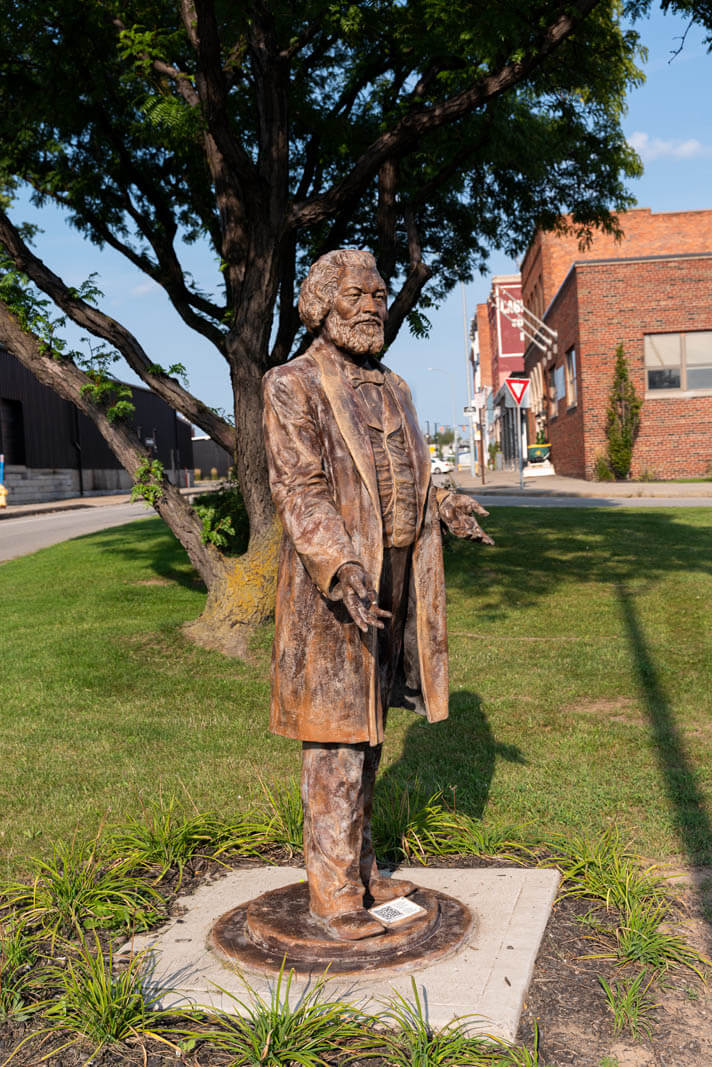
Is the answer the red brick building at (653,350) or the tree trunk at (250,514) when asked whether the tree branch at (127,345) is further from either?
the red brick building at (653,350)

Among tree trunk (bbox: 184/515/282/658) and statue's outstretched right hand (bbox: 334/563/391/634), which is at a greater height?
statue's outstretched right hand (bbox: 334/563/391/634)

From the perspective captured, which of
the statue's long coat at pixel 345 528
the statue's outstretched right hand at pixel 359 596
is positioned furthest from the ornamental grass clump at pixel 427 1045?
the statue's outstretched right hand at pixel 359 596

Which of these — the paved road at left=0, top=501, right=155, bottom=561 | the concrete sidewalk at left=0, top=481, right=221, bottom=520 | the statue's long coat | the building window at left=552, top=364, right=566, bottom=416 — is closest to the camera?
the statue's long coat

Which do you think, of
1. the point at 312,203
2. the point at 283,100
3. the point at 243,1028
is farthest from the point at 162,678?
the point at 243,1028

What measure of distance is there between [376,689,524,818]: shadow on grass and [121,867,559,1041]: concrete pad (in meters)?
1.15

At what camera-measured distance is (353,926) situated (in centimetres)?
354

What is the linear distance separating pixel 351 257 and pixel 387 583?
117 cm

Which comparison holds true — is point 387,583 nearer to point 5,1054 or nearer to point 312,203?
point 5,1054

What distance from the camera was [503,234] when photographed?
46.6 ft

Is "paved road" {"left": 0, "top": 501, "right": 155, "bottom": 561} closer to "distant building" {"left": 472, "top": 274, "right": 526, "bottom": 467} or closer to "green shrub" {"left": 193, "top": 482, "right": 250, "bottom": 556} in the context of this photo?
"green shrub" {"left": 193, "top": 482, "right": 250, "bottom": 556}

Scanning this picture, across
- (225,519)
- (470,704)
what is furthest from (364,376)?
(225,519)

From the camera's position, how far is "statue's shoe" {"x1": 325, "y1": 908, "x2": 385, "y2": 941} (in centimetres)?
351

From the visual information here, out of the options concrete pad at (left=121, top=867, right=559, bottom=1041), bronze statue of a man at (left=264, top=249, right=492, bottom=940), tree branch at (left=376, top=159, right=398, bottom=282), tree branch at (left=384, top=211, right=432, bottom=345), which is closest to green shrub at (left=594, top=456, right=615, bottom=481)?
tree branch at (left=384, top=211, right=432, bottom=345)

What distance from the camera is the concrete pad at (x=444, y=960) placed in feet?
10.5
